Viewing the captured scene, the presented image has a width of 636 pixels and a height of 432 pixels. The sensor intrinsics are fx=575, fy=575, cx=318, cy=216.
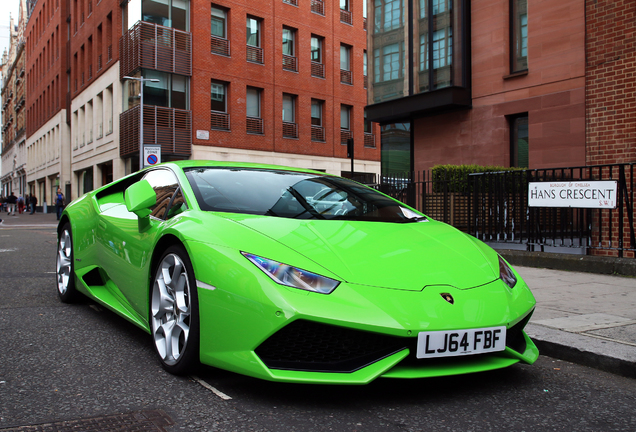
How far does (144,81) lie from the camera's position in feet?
83.0

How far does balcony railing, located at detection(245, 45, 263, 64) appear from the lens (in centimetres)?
2812

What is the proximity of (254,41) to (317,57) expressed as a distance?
14.3ft

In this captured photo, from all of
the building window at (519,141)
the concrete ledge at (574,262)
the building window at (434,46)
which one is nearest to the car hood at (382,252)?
the concrete ledge at (574,262)

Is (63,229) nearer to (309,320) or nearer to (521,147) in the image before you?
(309,320)

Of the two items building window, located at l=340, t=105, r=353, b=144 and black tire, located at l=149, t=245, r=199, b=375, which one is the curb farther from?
building window, located at l=340, t=105, r=353, b=144

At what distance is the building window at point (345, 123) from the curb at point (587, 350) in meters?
29.0

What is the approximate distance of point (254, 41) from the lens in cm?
2861

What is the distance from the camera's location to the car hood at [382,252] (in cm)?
282

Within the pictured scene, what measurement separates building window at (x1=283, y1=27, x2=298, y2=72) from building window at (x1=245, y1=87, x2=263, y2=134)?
92.4 inches

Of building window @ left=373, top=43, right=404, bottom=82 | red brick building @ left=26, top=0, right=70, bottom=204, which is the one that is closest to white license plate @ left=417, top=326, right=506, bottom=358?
building window @ left=373, top=43, right=404, bottom=82

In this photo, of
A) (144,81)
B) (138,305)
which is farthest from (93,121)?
(138,305)

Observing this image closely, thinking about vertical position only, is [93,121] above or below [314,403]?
above

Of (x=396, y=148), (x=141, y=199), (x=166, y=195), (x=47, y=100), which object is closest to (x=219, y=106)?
(x=396, y=148)

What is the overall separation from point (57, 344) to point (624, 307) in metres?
4.58
